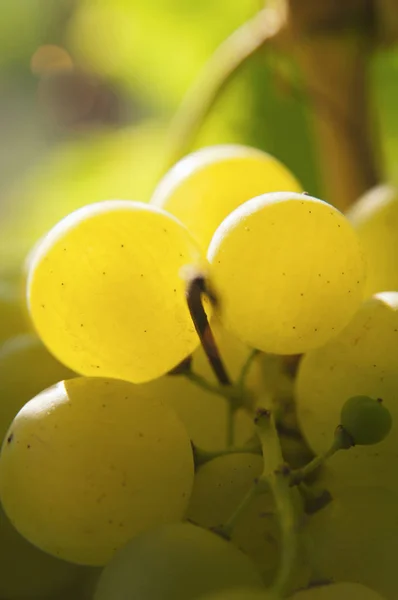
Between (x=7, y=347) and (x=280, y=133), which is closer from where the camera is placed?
(x=7, y=347)

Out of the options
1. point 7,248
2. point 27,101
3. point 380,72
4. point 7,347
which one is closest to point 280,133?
point 380,72

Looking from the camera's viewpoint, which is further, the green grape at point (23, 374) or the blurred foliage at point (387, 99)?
the blurred foliage at point (387, 99)

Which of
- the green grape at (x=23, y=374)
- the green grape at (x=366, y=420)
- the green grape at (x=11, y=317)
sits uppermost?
the green grape at (x=11, y=317)

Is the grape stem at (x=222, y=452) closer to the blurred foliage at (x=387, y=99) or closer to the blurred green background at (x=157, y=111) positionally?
the blurred green background at (x=157, y=111)

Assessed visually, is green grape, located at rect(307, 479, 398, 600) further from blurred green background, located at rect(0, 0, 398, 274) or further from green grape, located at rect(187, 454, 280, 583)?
blurred green background, located at rect(0, 0, 398, 274)

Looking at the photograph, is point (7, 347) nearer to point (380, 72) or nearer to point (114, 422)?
point (114, 422)

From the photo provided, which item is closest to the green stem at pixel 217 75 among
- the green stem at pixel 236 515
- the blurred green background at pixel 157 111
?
the blurred green background at pixel 157 111

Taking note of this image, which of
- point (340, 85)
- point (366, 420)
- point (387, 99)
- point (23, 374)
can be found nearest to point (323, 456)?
point (366, 420)
